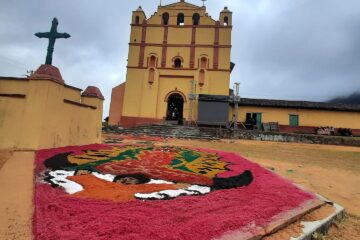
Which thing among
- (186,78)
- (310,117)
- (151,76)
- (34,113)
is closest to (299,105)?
(310,117)

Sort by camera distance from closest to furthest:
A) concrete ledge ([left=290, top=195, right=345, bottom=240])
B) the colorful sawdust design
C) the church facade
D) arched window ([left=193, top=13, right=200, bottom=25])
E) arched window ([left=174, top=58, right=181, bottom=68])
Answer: the colorful sawdust design < concrete ledge ([left=290, top=195, right=345, bottom=240]) < the church facade < arched window ([left=174, top=58, right=181, bottom=68]) < arched window ([left=193, top=13, right=200, bottom=25])

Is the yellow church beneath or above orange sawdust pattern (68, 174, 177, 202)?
above

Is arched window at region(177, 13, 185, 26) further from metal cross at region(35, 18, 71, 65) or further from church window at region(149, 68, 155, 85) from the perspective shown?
metal cross at region(35, 18, 71, 65)

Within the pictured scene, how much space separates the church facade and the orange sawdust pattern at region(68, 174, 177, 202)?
69.2 feet

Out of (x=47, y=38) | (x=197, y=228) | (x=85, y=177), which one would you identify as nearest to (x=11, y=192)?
(x=85, y=177)

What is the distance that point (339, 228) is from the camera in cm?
345

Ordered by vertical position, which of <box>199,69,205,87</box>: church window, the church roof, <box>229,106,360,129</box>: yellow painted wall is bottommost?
<box>229,106,360,129</box>: yellow painted wall

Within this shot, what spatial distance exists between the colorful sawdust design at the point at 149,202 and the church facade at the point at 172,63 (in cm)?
2032

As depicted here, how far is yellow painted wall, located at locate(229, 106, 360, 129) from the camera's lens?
26281 mm

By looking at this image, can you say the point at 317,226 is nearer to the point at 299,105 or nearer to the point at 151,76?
the point at 151,76

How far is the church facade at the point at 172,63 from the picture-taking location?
25688 millimetres

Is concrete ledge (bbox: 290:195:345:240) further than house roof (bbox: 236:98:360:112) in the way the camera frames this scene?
No

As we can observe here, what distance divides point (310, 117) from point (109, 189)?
88.8 ft

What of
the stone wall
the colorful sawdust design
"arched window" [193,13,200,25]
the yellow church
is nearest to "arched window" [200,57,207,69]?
Result: the yellow church
